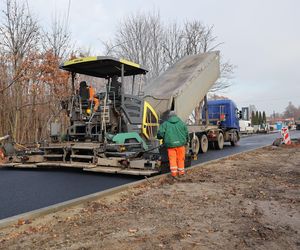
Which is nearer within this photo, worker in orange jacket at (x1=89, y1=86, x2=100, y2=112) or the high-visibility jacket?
the high-visibility jacket

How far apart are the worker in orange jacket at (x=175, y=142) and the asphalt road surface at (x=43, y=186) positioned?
91 centimetres

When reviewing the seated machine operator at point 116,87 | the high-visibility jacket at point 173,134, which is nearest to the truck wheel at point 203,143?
the seated machine operator at point 116,87

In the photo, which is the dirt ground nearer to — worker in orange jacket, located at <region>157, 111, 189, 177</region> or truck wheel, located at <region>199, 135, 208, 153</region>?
worker in orange jacket, located at <region>157, 111, 189, 177</region>

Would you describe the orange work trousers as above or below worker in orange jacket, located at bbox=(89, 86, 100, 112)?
below

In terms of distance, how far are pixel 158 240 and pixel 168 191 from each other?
8.51ft

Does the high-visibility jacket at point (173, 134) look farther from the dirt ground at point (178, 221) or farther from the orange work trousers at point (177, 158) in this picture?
the dirt ground at point (178, 221)

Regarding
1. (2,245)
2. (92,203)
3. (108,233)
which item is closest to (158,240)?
Answer: (108,233)

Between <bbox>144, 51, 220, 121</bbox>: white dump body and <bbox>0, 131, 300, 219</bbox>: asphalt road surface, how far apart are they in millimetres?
4181

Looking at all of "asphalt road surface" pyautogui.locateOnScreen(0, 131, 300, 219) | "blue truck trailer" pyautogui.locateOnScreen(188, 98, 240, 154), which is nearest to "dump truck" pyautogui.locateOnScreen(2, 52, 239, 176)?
"asphalt road surface" pyautogui.locateOnScreen(0, 131, 300, 219)

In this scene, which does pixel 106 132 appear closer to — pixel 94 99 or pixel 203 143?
pixel 94 99

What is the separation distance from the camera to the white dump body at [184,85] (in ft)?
37.4

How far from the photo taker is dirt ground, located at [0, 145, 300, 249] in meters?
3.56

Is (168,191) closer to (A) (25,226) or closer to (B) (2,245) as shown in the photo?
(A) (25,226)

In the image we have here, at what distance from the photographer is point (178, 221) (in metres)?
4.28
